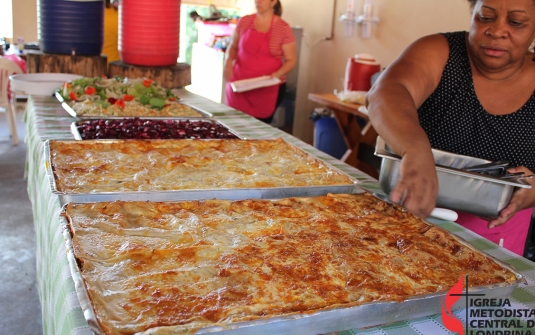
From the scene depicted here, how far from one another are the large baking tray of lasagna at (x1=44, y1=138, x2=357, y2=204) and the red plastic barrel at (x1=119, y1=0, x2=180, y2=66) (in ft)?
5.09

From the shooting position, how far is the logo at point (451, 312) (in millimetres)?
949

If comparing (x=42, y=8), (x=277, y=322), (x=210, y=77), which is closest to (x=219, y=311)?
(x=277, y=322)

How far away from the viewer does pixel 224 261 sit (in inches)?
40.2

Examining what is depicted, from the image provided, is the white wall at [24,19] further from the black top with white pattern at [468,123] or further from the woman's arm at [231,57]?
the black top with white pattern at [468,123]

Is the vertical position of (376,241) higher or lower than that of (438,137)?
lower

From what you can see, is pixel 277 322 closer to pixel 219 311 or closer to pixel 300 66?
pixel 219 311

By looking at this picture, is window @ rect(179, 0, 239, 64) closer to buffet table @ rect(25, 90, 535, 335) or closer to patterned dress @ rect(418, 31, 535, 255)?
buffet table @ rect(25, 90, 535, 335)

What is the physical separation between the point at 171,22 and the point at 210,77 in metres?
3.89

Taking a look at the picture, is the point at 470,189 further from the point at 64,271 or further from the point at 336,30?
the point at 336,30

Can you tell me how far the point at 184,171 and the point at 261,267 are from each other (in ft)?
2.14

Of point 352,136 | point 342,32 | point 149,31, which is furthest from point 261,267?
point 342,32

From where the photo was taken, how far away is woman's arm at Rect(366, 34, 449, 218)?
1.26 meters

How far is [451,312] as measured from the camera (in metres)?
0.98

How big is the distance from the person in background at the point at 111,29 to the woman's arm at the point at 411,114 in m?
3.39
